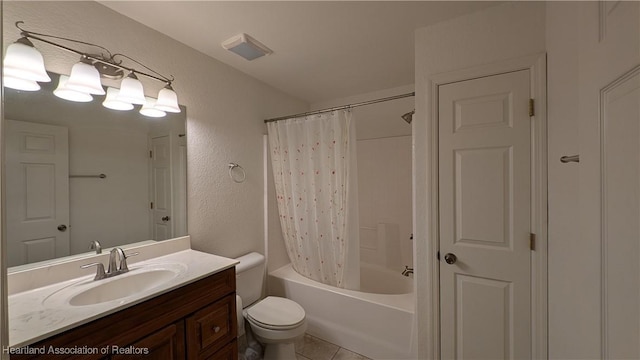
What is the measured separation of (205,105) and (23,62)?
2.99 ft

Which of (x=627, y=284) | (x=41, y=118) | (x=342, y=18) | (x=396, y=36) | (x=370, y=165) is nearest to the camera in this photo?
(x=627, y=284)

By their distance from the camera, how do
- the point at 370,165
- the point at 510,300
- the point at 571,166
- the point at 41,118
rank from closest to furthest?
the point at 571,166, the point at 41,118, the point at 510,300, the point at 370,165

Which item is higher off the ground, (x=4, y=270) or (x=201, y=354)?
(x=4, y=270)

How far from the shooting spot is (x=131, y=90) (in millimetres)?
1385

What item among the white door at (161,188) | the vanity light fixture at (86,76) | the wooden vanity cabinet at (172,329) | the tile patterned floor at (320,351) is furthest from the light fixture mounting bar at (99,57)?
the tile patterned floor at (320,351)

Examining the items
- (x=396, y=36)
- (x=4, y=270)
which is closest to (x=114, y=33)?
(x=4, y=270)

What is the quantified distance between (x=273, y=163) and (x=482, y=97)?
1754 mm

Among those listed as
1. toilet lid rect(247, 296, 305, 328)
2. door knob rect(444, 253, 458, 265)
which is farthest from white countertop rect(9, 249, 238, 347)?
door knob rect(444, 253, 458, 265)

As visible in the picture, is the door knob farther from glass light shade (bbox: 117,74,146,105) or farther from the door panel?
glass light shade (bbox: 117,74,146,105)

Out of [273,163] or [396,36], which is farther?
[273,163]

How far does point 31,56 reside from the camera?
3.53 feet

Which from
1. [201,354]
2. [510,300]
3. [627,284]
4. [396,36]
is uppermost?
[396,36]

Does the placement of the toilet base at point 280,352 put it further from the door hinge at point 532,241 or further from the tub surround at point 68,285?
the door hinge at point 532,241

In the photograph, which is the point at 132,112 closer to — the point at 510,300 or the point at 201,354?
the point at 201,354
